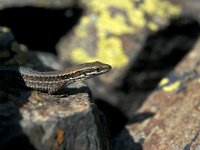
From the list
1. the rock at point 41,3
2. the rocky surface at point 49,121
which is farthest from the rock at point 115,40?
the rocky surface at point 49,121

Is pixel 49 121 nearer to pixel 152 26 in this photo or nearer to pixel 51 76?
pixel 51 76

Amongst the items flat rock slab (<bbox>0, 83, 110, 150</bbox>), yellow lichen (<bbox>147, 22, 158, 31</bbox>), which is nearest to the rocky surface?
flat rock slab (<bbox>0, 83, 110, 150</bbox>)

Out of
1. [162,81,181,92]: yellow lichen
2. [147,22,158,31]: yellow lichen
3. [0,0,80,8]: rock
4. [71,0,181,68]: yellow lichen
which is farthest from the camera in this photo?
[147,22,158,31]: yellow lichen

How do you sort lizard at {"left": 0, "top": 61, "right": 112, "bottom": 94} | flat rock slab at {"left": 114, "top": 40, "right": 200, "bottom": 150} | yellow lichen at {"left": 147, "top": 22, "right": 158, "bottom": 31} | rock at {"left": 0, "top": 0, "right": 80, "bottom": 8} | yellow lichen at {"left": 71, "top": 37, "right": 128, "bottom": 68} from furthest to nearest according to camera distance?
1. yellow lichen at {"left": 147, "top": 22, "right": 158, "bottom": 31}
2. yellow lichen at {"left": 71, "top": 37, "right": 128, "bottom": 68}
3. rock at {"left": 0, "top": 0, "right": 80, "bottom": 8}
4. flat rock slab at {"left": 114, "top": 40, "right": 200, "bottom": 150}
5. lizard at {"left": 0, "top": 61, "right": 112, "bottom": 94}

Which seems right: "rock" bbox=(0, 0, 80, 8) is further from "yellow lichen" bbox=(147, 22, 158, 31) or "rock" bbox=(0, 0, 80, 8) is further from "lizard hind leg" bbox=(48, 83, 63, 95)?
"lizard hind leg" bbox=(48, 83, 63, 95)

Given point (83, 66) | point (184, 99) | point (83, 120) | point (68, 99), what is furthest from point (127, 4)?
point (83, 120)

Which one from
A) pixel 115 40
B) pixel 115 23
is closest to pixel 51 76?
pixel 115 40

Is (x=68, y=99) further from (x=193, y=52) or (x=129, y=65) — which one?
(x=193, y=52)
